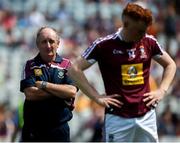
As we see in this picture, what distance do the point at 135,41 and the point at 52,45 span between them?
99cm

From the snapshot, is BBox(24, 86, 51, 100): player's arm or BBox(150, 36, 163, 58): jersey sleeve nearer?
BBox(150, 36, 163, 58): jersey sleeve

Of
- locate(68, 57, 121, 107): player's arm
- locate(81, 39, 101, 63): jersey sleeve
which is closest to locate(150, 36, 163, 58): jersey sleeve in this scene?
locate(81, 39, 101, 63): jersey sleeve

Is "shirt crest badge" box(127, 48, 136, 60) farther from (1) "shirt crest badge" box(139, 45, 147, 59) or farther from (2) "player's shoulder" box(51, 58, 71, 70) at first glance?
(2) "player's shoulder" box(51, 58, 71, 70)

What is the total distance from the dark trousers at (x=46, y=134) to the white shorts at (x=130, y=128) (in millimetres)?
785

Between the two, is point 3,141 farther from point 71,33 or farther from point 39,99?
point 71,33

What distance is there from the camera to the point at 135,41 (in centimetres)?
741

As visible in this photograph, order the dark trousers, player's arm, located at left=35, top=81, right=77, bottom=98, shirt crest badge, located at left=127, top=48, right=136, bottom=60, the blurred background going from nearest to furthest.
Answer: shirt crest badge, located at left=127, top=48, right=136, bottom=60
player's arm, located at left=35, top=81, right=77, bottom=98
the dark trousers
the blurred background

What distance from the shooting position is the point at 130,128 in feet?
24.3

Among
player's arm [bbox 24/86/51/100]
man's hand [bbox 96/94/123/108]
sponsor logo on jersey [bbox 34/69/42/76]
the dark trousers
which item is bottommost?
the dark trousers

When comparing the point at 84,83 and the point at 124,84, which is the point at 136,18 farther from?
the point at 84,83

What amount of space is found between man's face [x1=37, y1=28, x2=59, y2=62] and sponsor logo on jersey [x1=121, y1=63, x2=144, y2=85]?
925 mm

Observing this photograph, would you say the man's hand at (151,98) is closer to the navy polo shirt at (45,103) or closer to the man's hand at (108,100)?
the man's hand at (108,100)

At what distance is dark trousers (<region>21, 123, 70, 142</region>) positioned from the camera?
8133 millimetres

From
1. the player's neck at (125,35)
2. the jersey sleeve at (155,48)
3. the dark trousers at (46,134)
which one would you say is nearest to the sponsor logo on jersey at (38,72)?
the dark trousers at (46,134)
